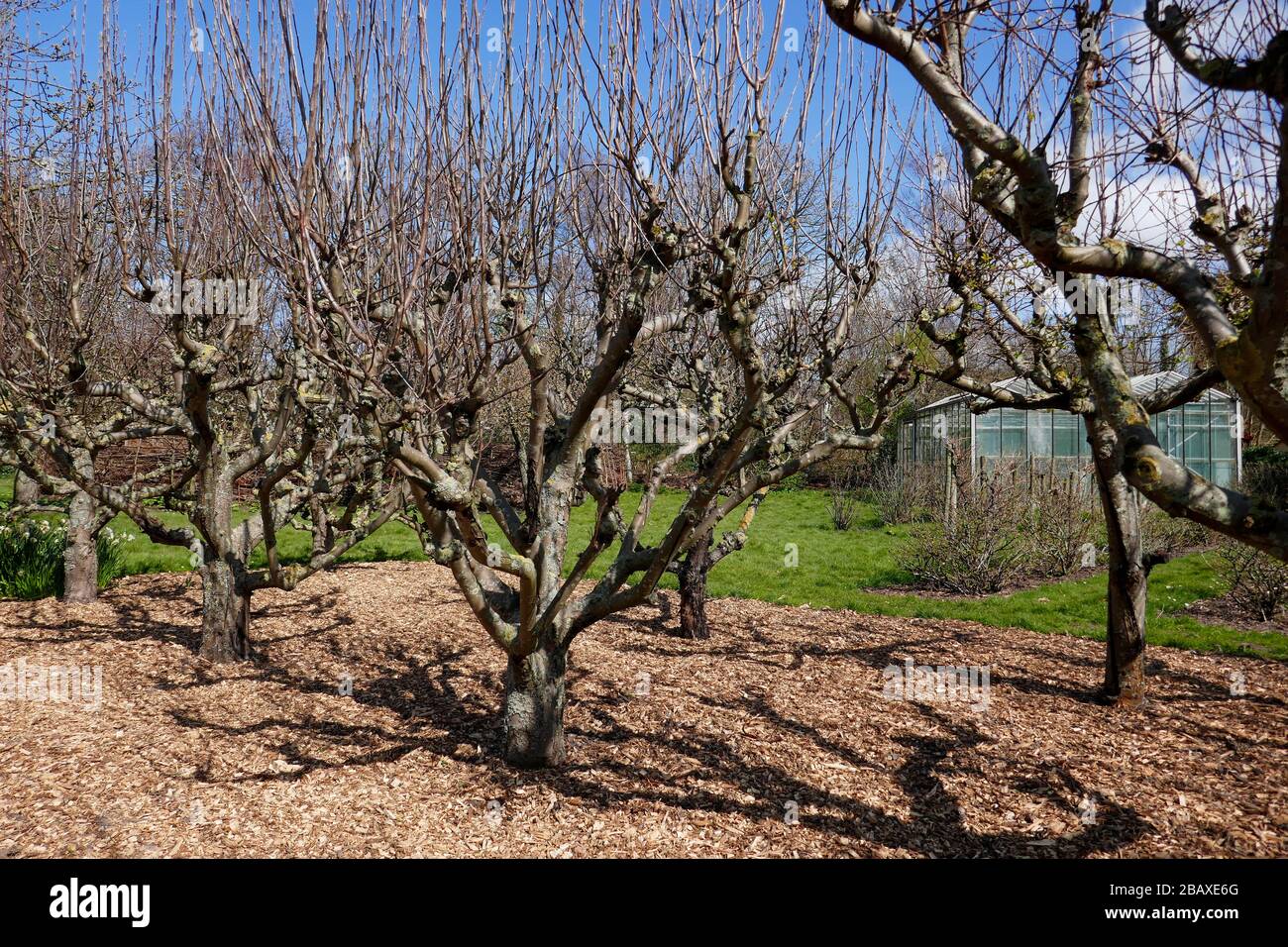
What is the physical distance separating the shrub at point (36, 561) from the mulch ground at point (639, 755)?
1085 millimetres

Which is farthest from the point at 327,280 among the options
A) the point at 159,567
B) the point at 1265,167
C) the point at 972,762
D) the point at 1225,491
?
the point at 159,567

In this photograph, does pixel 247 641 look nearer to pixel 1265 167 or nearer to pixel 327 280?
pixel 327 280

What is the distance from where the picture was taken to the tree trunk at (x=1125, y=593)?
18.9 ft

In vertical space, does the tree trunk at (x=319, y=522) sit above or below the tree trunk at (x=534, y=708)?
above

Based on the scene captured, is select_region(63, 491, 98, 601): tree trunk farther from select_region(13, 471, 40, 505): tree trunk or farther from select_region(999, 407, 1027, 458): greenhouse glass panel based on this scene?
select_region(999, 407, 1027, 458): greenhouse glass panel

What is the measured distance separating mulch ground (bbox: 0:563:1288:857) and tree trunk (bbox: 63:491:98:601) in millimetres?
717

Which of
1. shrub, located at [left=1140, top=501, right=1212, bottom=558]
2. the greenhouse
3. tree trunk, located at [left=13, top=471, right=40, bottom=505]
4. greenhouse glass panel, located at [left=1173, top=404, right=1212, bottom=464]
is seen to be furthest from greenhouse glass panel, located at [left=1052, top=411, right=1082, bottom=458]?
tree trunk, located at [left=13, top=471, right=40, bottom=505]

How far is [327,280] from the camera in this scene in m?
3.85
